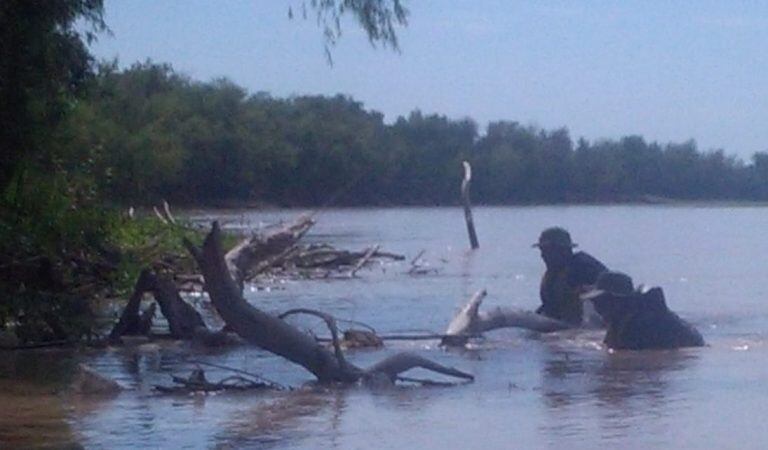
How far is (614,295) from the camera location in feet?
61.8

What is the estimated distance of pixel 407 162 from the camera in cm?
7312

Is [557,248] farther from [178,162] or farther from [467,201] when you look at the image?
[178,162]

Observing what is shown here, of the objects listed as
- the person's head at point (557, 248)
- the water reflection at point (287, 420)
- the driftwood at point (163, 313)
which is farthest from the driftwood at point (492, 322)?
the water reflection at point (287, 420)

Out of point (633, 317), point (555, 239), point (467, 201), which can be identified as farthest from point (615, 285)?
point (467, 201)

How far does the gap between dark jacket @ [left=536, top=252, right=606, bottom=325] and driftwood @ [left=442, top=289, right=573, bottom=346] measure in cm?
21

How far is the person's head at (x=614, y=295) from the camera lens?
62.0 feet

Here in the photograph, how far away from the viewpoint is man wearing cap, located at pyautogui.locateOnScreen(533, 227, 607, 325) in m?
20.5

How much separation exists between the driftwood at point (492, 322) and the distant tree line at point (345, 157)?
9.93 meters

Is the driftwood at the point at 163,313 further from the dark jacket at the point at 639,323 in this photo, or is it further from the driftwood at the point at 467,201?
the driftwood at the point at 467,201

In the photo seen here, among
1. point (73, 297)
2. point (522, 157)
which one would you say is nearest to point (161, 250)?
point (73, 297)

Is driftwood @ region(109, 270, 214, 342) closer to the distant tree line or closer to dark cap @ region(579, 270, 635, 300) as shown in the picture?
dark cap @ region(579, 270, 635, 300)

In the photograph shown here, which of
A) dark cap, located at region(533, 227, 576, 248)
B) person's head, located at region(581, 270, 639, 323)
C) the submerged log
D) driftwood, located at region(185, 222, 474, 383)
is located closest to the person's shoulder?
dark cap, located at region(533, 227, 576, 248)

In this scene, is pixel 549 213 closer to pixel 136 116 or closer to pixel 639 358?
pixel 136 116

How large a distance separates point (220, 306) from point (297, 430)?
107 inches
